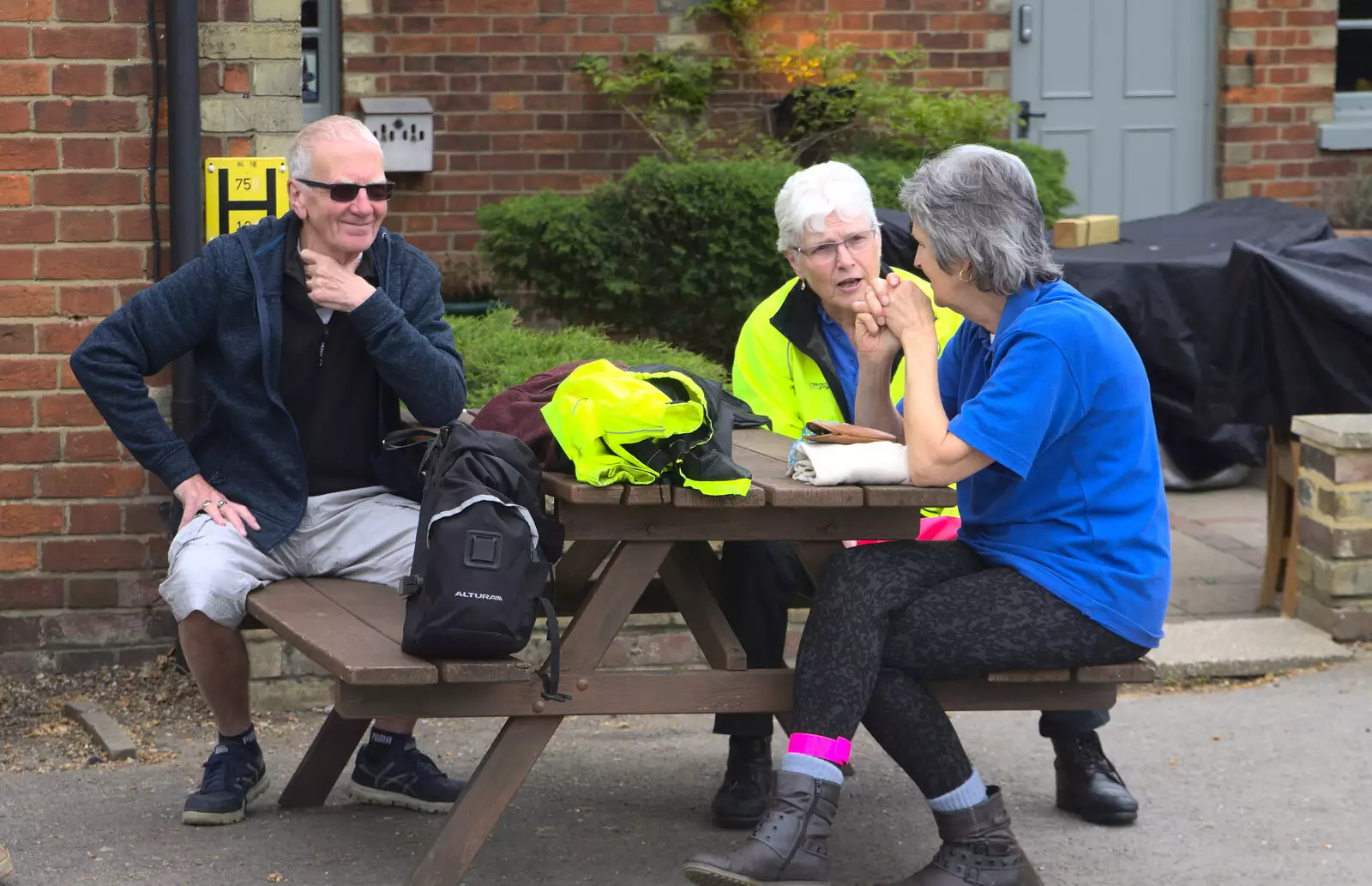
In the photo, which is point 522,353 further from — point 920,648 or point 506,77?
point 506,77

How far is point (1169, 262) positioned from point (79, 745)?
4.01 meters

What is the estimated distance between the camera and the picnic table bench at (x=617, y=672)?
121 inches

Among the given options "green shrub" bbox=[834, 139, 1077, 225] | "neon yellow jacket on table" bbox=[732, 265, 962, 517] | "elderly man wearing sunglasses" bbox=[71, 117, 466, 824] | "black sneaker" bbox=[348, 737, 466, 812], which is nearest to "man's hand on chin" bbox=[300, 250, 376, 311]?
"elderly man wearing sunglasses" bbox=[71, 117, 466, 824]

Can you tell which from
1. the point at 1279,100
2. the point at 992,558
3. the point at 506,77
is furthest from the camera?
the point at 1279,100

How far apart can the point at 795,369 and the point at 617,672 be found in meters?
1.03

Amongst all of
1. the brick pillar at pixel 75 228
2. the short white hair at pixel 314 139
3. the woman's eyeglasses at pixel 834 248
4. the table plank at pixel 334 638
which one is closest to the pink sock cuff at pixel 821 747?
the table plank at pixel 334 638

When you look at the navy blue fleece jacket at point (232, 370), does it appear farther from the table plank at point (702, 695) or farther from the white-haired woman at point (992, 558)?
the white-haired woman at point (992, 558)

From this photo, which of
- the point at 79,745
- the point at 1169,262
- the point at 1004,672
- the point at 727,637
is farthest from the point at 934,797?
the point at 1169,262

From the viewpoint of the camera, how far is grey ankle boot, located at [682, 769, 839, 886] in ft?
10.0

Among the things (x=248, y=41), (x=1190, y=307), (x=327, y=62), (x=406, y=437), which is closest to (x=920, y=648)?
(x=406, y=437)

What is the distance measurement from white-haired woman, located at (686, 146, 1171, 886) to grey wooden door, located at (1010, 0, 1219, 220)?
21.2ft

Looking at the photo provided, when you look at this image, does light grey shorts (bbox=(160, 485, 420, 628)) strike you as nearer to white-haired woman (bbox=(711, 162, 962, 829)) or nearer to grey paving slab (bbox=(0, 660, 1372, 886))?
grey paving slab (bbox=(0, 660, 1372, 886))

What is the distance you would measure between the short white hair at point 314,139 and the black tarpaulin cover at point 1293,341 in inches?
127

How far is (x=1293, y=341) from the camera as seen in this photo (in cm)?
563
